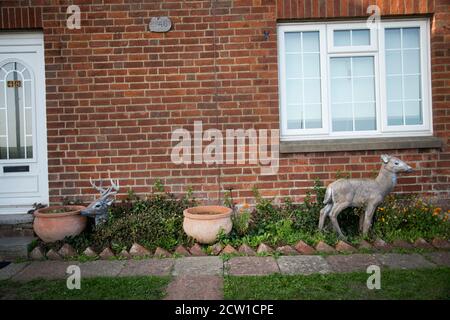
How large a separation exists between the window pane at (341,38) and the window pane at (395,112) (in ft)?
3.78

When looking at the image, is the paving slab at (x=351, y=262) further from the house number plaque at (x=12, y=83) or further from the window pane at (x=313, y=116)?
the house number plaque at (x=12, y=83)

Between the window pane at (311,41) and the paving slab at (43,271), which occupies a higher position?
the window pane at (311,41)

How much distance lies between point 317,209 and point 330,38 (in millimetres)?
2594

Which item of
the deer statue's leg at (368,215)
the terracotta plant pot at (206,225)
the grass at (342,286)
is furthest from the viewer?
the deer statue's leg at (368,215)

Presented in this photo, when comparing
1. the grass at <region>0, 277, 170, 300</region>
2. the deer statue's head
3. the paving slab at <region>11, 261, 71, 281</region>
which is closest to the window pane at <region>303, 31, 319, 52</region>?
the deer statue's head

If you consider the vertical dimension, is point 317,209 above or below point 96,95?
below

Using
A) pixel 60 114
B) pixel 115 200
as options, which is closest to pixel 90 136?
pixel 60 114

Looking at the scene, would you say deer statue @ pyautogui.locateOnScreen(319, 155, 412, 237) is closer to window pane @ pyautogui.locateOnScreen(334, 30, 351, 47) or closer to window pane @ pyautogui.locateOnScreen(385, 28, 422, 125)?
window pane @ pyautogui.locateOnScreen(385, 28, 422, 125)

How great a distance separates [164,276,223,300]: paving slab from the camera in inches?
157

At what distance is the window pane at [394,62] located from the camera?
6.64 m

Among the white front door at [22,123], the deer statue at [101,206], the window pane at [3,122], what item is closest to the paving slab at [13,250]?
the deer statue at [101,206]
